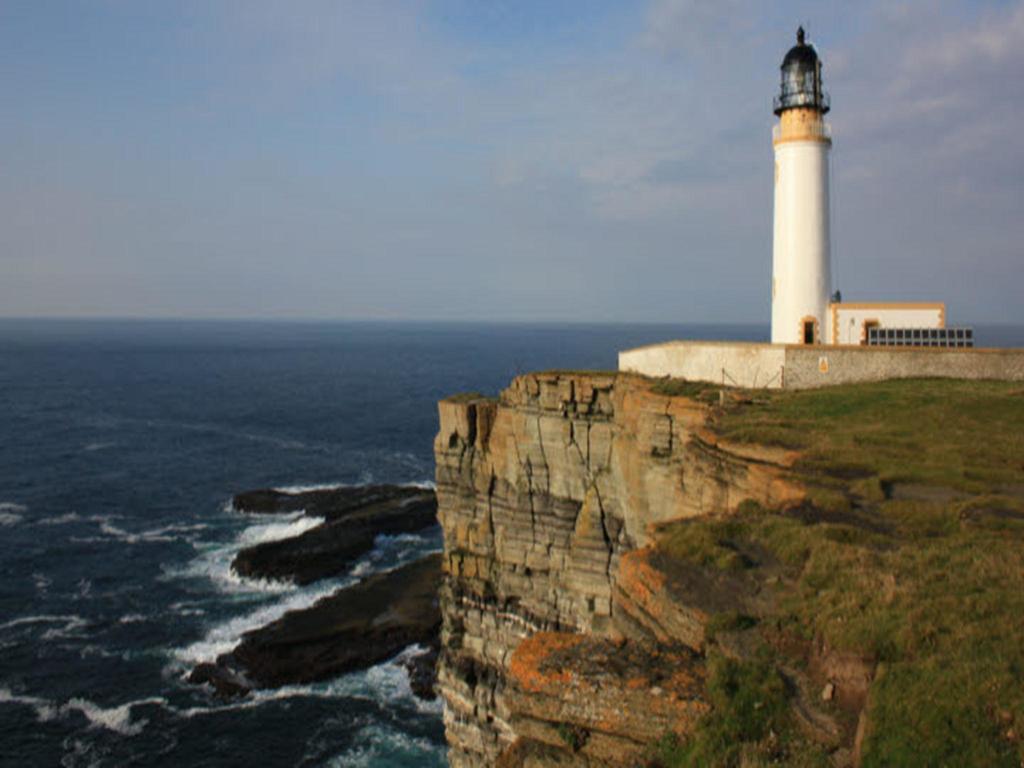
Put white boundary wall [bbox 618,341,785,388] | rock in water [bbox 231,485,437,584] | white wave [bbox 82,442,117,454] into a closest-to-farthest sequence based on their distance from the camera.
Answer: white boundary wall [bbox 618,341,785,388]
rock in water [bbox 231,485,437,584]
white wave [bbox 82,442,117,454]

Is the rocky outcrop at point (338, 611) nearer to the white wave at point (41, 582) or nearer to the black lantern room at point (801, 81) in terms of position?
the white wave at point (41, 582)

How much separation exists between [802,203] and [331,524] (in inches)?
1487

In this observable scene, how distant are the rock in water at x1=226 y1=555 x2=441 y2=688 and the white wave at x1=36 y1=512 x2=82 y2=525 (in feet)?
81.9

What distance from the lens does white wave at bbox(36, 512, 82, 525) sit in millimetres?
54594

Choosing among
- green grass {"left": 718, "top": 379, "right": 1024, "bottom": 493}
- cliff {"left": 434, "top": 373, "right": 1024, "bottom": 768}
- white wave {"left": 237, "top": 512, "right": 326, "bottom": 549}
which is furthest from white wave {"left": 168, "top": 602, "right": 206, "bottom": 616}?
green grass {"left": 718, "top": 379, "right": 1024, "bottom": 493}

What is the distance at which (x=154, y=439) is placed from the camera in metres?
83.9

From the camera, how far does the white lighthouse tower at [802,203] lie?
35.1 meters

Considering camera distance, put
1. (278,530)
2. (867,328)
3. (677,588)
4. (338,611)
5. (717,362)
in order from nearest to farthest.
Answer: (677,588)
(717,362)
(867,328)
(338,611)
(278,530)

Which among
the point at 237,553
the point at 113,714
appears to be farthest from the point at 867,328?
the point at 237,553

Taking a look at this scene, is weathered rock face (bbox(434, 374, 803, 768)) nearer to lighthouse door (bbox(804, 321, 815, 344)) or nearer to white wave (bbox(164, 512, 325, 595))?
lighthouse door (bbox(804, 321, 815, 344))

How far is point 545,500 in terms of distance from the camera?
32.2m

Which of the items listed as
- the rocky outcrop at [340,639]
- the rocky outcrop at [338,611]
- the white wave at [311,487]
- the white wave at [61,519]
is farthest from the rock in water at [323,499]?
the rocky outcrop at [340,639]

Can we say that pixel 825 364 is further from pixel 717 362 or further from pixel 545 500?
pixel 545 500

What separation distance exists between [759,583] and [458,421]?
78.8 feet
